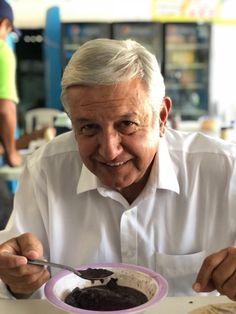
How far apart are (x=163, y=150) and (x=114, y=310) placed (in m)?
0.49

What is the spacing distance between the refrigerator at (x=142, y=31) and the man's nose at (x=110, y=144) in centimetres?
512

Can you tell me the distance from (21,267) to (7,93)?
1787 millimetres

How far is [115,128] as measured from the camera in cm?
102

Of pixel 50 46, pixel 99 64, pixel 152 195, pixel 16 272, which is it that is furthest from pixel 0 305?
pixel 50 46

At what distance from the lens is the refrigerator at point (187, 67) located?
19.9 ft

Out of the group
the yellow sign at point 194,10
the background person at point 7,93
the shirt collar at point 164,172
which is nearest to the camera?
the shirt collar at point 164,172

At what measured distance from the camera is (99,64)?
0.99m

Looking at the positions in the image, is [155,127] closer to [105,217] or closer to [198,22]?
[105,217]

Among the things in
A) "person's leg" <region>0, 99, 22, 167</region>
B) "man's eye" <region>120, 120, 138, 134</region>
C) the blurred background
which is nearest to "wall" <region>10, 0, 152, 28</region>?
the blurred background

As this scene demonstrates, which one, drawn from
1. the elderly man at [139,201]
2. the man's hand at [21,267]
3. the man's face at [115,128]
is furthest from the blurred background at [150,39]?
the man's hand at [21,267]

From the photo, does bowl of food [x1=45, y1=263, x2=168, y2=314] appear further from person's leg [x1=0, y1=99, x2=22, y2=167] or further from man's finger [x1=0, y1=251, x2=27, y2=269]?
person's leg [x1=0, y1=99, x2=22, y2=167]

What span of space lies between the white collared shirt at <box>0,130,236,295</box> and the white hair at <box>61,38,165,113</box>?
0.79 ft

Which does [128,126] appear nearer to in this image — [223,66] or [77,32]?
[77,32]

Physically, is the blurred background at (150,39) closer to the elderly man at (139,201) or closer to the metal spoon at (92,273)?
the elderly man at (139,201)
